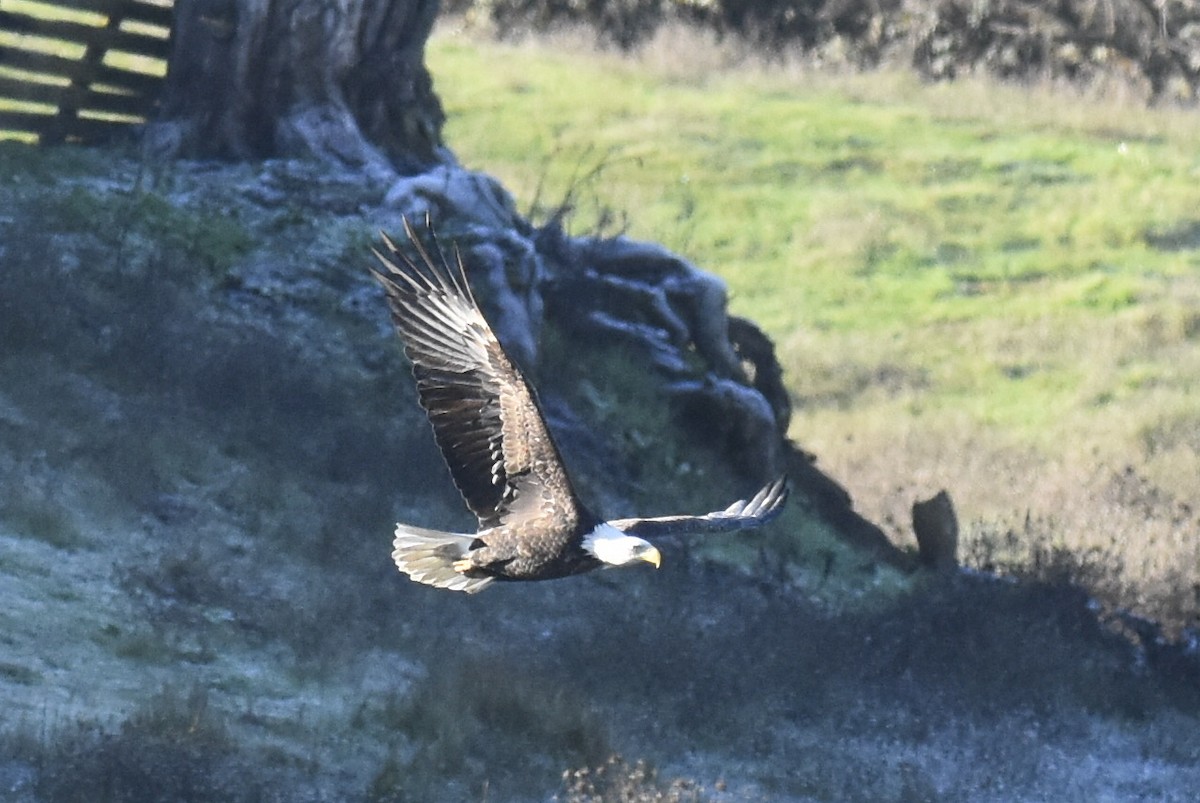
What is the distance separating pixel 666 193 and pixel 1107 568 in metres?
12.0

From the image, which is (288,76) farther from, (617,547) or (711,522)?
(617,547)

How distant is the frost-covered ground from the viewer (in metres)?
10.5

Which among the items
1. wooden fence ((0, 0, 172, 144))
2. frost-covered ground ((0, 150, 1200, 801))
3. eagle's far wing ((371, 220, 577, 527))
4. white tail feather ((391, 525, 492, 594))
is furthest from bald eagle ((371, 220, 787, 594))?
wooden fence ((0, 0, 172, 144))

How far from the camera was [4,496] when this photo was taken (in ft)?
39.8

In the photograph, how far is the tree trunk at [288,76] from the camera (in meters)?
15.8

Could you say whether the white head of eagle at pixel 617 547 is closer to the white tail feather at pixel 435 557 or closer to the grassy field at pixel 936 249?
the white tail feather at pixel 435 557

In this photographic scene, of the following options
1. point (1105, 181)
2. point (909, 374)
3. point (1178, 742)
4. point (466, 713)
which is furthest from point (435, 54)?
point (466, 713)

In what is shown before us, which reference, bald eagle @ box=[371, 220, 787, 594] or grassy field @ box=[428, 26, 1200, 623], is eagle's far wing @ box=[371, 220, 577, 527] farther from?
grassy field @ box=[428, 26, 1200, 623]

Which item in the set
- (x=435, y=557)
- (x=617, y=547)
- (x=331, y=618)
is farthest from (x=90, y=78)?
(x=617, y=547)

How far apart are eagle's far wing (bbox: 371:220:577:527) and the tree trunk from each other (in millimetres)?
7081

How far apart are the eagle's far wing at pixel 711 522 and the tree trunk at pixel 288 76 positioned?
7053mm

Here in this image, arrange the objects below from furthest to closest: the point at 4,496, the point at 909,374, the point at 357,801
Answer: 1. the point at 909,374
2. the point at 4,496
3. the point at 357,801

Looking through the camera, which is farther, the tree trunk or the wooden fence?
the wooden fence

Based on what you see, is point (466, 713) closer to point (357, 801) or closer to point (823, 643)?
point (357, 801)
